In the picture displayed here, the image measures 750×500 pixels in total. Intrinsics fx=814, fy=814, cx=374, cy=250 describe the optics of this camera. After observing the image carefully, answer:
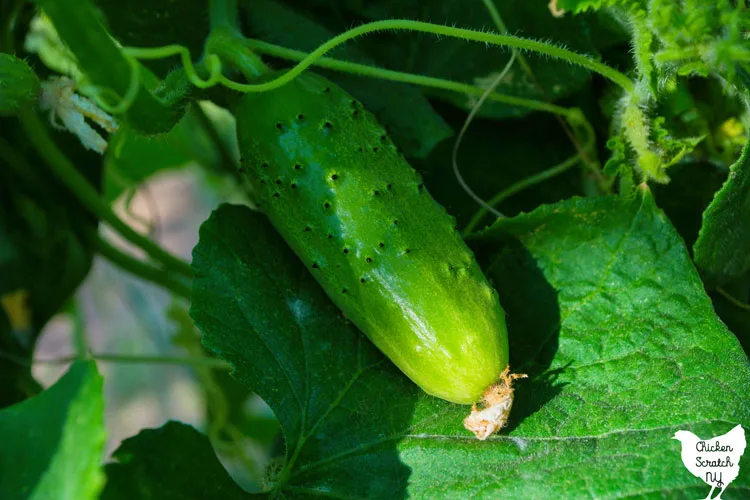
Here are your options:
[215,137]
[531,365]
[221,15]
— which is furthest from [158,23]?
[531,365]

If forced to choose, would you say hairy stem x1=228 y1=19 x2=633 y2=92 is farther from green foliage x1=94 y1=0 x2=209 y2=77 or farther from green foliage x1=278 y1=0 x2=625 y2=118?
green foliage x1=94 y1=0 x2=209 y2=77

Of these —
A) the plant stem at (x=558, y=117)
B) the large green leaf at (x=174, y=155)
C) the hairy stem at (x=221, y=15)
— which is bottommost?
the large green leaf at (x=174, y=155)

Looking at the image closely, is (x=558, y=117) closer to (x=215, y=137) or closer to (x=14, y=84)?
(x=215, y=137)

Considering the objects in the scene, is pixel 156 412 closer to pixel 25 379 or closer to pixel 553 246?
pixel 25 379

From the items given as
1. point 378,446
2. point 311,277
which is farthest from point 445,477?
point 311,277

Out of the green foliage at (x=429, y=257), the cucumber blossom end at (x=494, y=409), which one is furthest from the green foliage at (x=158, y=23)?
the cucumber blossom end at (x=494, y=409)

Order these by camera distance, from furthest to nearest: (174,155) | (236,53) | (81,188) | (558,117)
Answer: (174,155) → (81,188) → (558,117) → (236,53)

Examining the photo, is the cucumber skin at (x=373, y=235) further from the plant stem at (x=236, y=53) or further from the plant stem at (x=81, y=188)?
the plant stem at (x=81, y=188)
